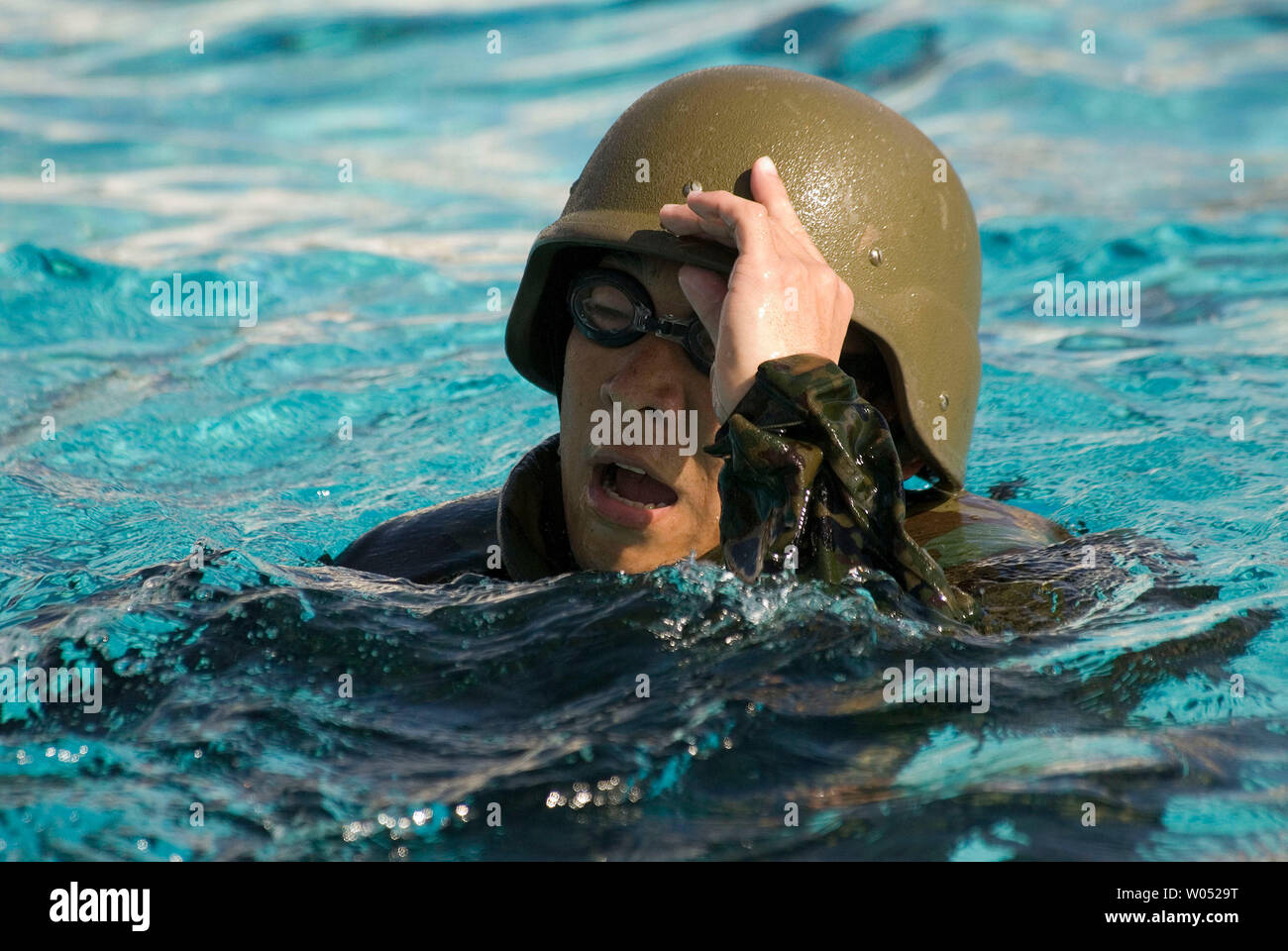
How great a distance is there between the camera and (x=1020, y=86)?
10.8 m

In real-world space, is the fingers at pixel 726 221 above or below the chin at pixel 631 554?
above

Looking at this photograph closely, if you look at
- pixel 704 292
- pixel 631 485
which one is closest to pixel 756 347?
pixel 704 292

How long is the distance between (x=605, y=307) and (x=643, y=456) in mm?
386

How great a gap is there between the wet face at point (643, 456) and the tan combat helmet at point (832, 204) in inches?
8.3

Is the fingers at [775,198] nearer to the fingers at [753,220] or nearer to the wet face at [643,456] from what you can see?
the fingers at [753,220]

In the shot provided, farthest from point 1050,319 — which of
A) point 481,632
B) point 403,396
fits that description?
point 481,632

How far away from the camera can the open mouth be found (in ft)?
11.2

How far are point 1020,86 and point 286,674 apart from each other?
939 cm

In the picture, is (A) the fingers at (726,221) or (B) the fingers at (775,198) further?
(B) the fingers at (775,198)

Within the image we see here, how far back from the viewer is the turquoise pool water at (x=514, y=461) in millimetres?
2457

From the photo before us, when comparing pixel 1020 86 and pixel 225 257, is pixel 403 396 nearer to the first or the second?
pixel 225 257

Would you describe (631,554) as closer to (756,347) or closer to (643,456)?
(643,456)

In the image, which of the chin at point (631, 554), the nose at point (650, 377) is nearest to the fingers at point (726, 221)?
the nose at point (650, 377)

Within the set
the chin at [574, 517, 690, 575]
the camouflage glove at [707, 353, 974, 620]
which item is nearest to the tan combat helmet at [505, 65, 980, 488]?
the camouflage glove at [707, 353, 974, 620]
